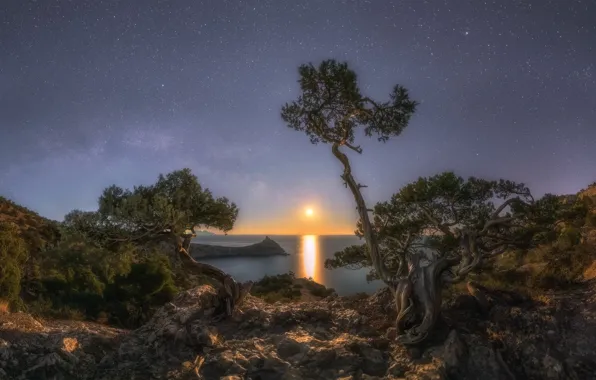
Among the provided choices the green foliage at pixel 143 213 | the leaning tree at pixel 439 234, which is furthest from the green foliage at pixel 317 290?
the green foliage at pixel 143 213

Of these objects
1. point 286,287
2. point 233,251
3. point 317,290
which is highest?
point 286,287

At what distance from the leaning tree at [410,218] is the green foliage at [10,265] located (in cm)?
1597

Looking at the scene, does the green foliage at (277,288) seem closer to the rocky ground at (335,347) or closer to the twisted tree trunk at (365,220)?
the twisted tree trunk at (365,220)

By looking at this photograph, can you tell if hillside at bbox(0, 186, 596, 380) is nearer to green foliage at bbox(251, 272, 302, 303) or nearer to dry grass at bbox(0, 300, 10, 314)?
dry grass at bbox(0, 300, 10, 314)

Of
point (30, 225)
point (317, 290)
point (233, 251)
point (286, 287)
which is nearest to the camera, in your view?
point (286, 287)

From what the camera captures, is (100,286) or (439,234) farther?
(100,286)

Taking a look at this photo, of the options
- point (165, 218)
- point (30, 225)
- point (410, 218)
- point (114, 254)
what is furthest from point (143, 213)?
point (30, 225)

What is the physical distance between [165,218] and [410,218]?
11256mm

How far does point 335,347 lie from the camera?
471 inches

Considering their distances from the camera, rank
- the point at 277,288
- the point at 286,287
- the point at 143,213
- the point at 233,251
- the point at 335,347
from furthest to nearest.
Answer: the point at 233,251, the point at 277,288, the point at 286,287, the point at 143,213, the point at 335,347

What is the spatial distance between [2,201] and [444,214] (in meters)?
52.0

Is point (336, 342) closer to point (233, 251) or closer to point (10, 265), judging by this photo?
point (10, 265)

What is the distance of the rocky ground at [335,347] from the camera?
10.1 meters

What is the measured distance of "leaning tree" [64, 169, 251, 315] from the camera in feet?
46.0
